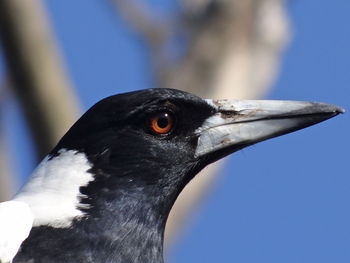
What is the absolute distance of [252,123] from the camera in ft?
16.8

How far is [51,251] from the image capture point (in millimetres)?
4539

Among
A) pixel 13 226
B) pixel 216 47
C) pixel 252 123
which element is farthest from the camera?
pixel 216 47

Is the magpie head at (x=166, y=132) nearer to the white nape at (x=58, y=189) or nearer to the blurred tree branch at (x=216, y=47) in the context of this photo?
the white nape at (x=58, y=189)

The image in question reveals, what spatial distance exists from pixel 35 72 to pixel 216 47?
6.92 ft

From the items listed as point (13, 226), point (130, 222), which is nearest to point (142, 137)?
point (130, 222)

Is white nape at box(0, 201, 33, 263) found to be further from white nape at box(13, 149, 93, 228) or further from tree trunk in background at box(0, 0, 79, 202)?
tree trunk in background at box(0, 0, 79, 202)

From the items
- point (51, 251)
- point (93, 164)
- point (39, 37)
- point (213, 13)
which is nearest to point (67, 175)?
point (93, 164)

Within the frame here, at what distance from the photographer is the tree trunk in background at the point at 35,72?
262 inches

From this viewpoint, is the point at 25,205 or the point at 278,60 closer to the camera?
the point at 25,205

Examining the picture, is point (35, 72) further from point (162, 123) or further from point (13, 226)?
point (13, 226)

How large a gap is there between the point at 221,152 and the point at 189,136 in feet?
0.51

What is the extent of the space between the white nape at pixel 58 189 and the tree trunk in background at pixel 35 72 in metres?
1.73

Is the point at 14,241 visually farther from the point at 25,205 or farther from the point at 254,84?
the point at 254,84

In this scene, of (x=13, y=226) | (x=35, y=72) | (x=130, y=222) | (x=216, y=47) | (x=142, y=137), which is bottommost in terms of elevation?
(x=13, y=226)
